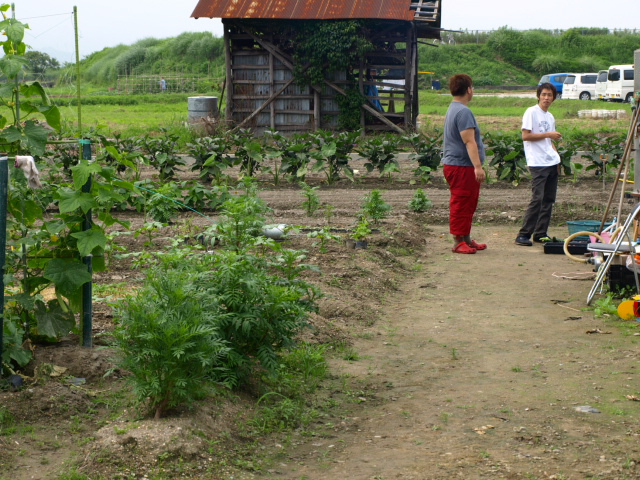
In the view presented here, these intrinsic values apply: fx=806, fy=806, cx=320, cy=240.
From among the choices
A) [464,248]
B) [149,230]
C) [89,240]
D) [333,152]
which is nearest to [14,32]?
[89,240]

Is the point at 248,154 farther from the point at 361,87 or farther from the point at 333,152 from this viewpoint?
the point at 361,87

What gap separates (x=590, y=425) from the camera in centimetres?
411

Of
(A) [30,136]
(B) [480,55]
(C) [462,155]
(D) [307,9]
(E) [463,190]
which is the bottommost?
(E) [463,190]

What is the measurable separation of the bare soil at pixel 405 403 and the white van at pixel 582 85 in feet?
124

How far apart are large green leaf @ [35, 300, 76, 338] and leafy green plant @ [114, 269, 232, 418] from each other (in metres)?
0.75

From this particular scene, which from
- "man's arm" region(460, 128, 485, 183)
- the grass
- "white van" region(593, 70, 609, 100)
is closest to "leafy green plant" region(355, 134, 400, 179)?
"man's arm" region(460, 128, 485, 183)

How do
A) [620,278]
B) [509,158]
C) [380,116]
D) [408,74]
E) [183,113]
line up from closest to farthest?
1. [620,278]
2. [509,158]
3. [380,116]
4. [408,74]
5. [183,113]

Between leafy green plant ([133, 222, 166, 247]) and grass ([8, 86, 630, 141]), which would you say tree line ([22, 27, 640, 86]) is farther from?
leafy green plant ([133, 222, 166, 247])

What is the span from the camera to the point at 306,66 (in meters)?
20.1

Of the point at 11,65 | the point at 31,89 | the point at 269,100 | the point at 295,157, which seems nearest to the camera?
the point at 11,65

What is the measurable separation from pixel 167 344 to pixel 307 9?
17.1 meters

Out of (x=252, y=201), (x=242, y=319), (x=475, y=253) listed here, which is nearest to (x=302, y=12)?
(x=475, y=253)

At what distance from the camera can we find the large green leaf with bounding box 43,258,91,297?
14.6 ft

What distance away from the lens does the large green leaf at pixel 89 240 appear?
4367 millimetres
